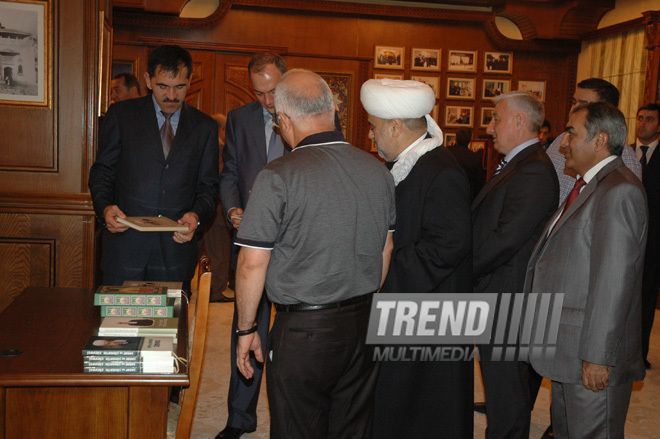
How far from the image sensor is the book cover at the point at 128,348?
1.96 m

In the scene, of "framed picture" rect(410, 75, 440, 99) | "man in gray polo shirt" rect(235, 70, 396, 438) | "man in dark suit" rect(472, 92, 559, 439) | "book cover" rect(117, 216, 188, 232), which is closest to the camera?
"man in gray polo shirt" rect(235, 70, 396, 438)

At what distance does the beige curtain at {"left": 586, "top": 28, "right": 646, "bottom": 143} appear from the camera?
8344mm

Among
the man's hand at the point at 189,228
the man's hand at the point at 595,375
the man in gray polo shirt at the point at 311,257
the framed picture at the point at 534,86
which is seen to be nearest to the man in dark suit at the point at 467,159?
the framed picture at the point at 534,86

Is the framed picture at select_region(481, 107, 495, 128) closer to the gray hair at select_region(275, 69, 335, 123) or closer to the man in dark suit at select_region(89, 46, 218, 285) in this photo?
the man in dark suit at select_region(89, 46, 218, 285)

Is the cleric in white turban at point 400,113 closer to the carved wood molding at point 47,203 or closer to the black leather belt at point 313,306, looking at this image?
the black leather belt at point 313,306

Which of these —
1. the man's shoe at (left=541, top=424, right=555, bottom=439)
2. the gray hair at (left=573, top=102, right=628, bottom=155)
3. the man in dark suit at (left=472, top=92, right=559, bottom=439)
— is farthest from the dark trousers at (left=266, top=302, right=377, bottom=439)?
the man's shoe at (left=541, top=424, right=555, bottom=439)

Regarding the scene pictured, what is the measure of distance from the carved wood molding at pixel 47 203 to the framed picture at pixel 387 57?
236 inches

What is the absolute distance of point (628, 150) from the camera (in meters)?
3.96

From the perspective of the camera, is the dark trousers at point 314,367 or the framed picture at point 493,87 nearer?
the dark trousers at point 314,367

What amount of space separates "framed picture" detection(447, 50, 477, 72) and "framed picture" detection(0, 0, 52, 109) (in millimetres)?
6603

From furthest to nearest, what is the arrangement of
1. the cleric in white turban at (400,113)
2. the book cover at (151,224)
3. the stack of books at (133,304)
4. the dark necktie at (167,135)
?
the dark necktie at (167,135) < the book cover at (151,224) < the cleric in white turban at (400,113) < the stack of books at (133,304)

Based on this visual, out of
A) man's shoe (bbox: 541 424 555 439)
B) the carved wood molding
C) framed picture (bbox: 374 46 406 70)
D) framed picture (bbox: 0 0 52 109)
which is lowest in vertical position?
man's shoe (bbox: 541 424 555 439)

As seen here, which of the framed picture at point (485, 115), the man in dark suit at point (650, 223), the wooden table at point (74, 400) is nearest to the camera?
the wooden table at point (74, 400)

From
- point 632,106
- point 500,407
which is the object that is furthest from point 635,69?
point 500,407
